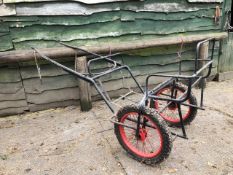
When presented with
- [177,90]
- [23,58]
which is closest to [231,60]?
[177,90]

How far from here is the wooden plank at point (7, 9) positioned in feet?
12.0

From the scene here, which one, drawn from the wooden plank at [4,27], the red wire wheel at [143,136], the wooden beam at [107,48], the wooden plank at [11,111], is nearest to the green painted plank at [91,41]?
the wooden beam at [107,48]

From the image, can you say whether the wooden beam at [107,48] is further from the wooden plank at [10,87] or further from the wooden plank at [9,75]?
the wooden plank at [10,87]

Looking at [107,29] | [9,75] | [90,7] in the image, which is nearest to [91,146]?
[9,75]

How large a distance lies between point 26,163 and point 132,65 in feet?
7.68

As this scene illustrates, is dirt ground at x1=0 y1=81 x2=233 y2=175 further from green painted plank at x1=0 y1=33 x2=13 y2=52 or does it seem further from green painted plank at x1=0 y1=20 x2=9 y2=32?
green painted plank at x1=0 y1=20 x2=9 y2=32

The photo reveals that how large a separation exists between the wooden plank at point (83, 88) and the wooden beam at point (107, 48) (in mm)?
139

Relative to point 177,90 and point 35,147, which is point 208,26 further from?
point 35,147

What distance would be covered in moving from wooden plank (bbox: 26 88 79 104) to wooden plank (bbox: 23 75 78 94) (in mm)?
59

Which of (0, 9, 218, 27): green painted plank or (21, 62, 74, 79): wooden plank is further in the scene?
(21, 62, 74, 79): wooden plank

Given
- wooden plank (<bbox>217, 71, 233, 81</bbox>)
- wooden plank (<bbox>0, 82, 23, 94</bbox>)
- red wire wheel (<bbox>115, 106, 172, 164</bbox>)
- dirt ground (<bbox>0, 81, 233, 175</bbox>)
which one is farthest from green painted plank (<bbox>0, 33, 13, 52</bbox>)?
wooden plank (<bbox>217, 71, 233, 81</bbox>)

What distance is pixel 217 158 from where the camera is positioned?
121 inches

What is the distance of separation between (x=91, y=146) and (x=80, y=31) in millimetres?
1758

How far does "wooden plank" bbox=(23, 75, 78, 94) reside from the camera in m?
4.17
